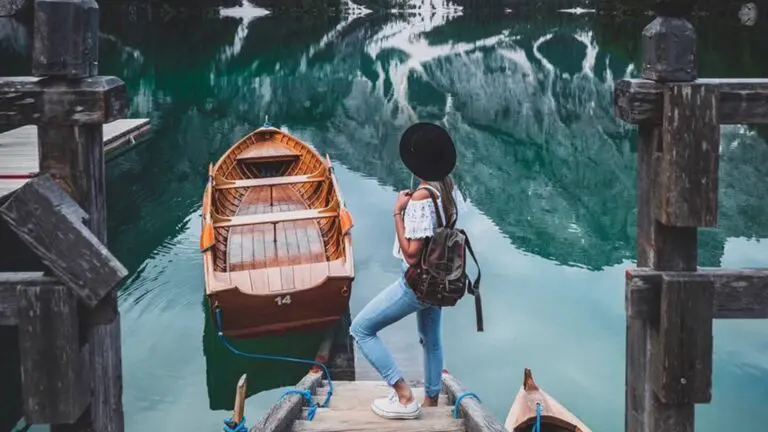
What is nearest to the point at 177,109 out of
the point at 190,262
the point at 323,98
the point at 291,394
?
the point at 323,98

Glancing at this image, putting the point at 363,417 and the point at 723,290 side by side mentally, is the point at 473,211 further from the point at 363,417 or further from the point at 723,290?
the point at 723,290

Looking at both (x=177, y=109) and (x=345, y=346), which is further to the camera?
(x=177, y=109)

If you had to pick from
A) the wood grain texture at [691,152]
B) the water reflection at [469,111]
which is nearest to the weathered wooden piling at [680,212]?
the wood grain texture at [691,152]

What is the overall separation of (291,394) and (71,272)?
2.13m

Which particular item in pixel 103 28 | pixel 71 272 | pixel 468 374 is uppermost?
pixel 103 28

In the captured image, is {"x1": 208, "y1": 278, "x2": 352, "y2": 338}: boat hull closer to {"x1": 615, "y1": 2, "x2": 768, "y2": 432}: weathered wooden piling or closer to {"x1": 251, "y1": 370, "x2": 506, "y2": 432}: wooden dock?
{"x1": 251, "y1": 370, "x2": 506, "y2": 432}: wooden dock

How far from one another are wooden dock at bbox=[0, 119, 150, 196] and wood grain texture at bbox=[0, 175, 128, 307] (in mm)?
7518

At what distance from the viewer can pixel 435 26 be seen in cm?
11975

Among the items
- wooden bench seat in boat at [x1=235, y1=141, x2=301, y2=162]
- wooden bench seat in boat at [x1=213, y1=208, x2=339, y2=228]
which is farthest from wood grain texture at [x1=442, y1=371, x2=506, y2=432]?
wooden bench seat in boat at [x1=235, y1=141, x2=301, y2=162]

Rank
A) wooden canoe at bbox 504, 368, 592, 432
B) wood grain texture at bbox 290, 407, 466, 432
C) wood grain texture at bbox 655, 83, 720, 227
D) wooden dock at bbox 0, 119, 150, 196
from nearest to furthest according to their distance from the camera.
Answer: wood grain texture at bbox 655, 83, 720, 227 → wood grain texture at bbox 290, 407, 466, 432 → wooden canoe at bbox 504, 368, 592, 432 → wooden dock at bbox 0, 119, 150, 196

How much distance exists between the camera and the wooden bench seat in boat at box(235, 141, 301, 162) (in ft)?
46.9

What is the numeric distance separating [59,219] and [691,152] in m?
2.54

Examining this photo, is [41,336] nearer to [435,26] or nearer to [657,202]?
[657,202]

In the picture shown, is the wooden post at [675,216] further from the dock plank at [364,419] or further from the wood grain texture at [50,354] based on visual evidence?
the wood grain texture at [50,354]
